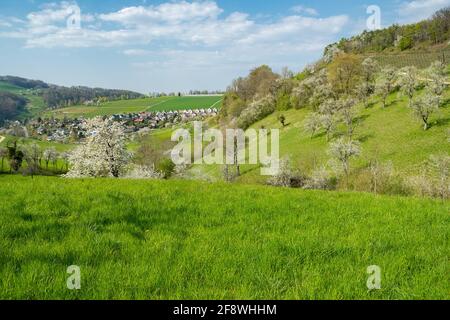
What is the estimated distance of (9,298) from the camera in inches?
216

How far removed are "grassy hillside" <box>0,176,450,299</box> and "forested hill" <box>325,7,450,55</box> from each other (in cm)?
17380

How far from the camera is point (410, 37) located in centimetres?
16838

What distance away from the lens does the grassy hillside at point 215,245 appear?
601 centimetres

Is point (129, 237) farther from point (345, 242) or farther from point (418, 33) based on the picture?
point (418, 33)

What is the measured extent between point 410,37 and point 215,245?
189 meters

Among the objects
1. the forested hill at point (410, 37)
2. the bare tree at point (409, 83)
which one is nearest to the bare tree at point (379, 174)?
the bare tree at point (409, 83)

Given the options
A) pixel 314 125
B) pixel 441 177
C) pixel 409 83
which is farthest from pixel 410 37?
pixel 441 177

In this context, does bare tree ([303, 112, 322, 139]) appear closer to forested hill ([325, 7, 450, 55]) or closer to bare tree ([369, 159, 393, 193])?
bare tree ([369, 159, 393, 193])

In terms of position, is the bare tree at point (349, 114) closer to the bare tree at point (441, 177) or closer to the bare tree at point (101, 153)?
the bare tree at point (441, 177)

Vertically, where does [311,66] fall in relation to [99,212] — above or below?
above

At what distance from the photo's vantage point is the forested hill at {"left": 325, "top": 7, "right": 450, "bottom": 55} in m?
164

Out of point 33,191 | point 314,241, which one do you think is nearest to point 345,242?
point 314,241

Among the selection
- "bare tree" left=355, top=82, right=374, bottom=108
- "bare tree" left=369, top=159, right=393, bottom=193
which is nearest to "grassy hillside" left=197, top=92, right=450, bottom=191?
"bare tree" left=369, top=159, right=393, bottom=193
